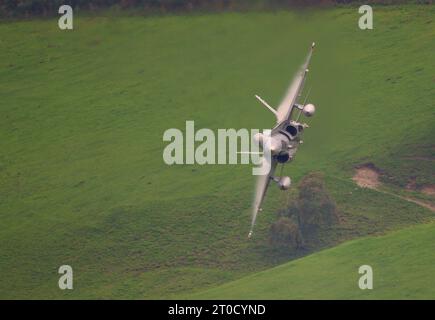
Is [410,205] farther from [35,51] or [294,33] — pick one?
[35,51]

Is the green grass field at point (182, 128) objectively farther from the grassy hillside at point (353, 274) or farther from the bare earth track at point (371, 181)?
the bare earth track at point (371, 181)

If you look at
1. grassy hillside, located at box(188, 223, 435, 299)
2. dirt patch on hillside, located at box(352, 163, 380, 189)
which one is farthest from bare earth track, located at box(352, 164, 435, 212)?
grassy hillside, located at box(188, 223, 435, 299)

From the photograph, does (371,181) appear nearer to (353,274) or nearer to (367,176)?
(367,176)

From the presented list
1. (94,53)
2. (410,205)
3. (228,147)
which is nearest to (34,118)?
(94,53)

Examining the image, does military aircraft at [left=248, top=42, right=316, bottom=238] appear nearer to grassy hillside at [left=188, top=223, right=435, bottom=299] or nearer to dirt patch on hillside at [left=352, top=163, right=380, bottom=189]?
grassy hillside at [left=188, top=223, right=435, bottom=299]

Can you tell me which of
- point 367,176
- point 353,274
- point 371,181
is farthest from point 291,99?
point 367,176

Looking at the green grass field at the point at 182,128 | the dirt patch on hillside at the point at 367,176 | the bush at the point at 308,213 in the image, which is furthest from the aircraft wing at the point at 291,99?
the dirt patch on hillside at the point at 367,176
